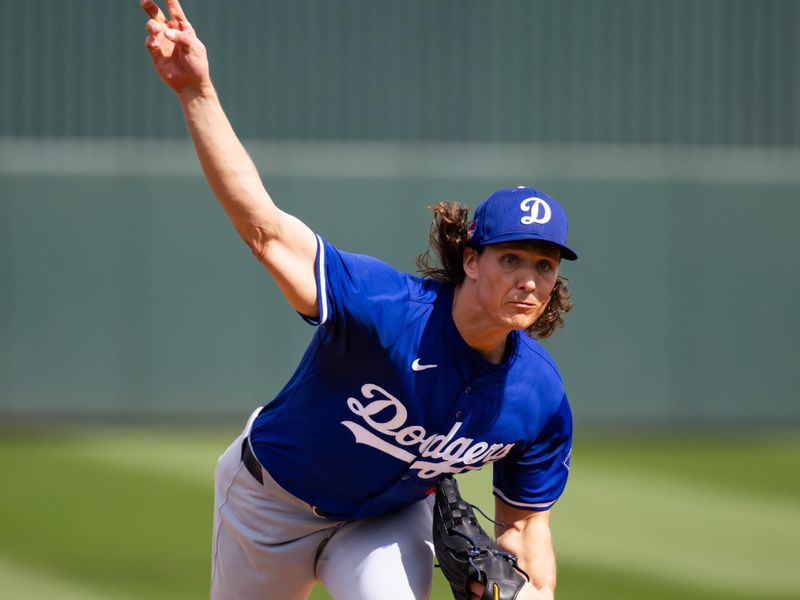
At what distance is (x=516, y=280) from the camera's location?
367cm

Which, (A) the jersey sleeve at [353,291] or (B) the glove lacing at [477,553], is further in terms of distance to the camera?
(B) the glove lacing at [477,553]

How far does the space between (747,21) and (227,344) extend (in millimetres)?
5754

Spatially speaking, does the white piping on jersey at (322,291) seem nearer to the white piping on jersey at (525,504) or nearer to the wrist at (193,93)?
the wrist at (193,93)

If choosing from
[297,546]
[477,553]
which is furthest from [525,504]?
[297,546]

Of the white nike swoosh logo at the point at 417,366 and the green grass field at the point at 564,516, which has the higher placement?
the white nike swoosh logo at the point at 417,366

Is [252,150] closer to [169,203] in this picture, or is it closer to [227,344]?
[169,203]

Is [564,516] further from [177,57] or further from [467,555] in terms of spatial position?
[177,57]

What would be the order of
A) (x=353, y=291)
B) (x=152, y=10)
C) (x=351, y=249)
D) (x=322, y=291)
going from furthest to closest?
1. (x=351, y=249)
2. (x=353, y=291)
3. (x=322, y=291)
4. (x=152, y=10)

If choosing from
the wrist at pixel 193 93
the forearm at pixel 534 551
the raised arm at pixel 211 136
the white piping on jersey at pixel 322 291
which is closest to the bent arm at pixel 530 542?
the forearm at pixel 534 551

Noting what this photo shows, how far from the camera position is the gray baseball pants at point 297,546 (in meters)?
3.91

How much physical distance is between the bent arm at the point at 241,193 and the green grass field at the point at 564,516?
10.2ft

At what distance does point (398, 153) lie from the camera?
1112 cm

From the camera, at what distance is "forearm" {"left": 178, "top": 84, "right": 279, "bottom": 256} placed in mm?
3260

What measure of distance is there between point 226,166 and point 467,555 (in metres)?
1.48
